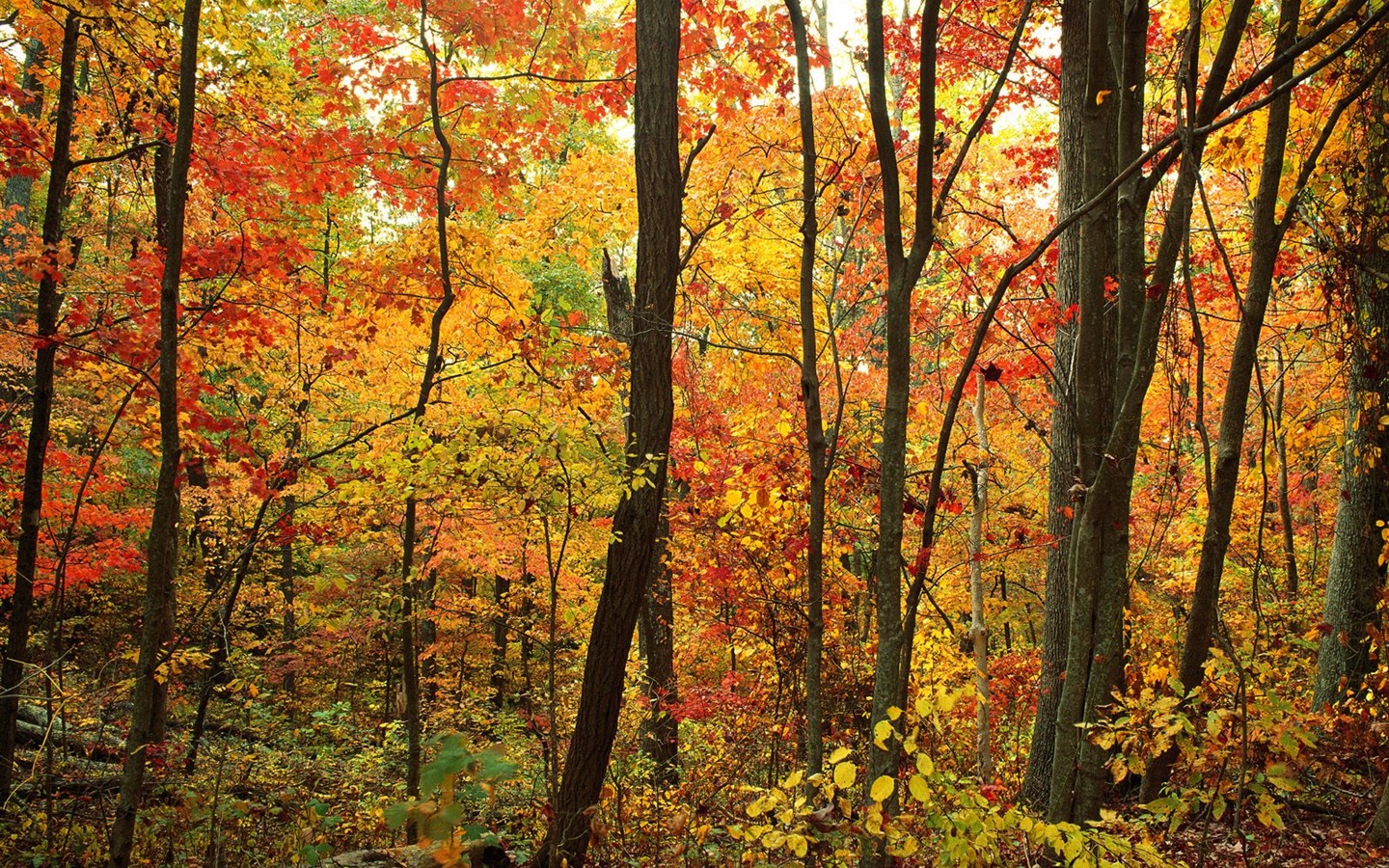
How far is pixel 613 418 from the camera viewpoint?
443 inches

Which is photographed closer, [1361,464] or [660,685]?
[1361,464]

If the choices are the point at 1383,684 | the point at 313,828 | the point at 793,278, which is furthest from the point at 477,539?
the point at 1383,684

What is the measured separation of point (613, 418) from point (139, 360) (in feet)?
20.6

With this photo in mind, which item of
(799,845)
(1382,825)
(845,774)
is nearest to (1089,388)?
(845,774)

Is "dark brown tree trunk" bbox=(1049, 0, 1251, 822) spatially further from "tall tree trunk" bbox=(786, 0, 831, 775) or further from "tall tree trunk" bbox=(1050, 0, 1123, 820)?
"tall tree trunk" bbox=(786, 0, 831, 775)

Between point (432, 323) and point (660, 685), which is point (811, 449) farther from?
point (660, 685)

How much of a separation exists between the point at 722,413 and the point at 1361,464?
689cm

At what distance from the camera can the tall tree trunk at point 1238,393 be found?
349 cm

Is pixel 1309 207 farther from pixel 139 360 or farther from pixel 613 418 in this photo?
pixel 139 360

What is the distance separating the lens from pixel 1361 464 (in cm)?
616

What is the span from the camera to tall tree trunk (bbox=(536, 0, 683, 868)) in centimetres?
496

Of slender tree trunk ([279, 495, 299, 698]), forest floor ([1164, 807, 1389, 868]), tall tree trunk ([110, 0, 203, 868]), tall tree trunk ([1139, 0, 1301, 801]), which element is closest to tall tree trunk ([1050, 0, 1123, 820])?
tall tree trunk ([1139, 0, 1301, 801])

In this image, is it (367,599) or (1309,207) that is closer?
(1309,207)

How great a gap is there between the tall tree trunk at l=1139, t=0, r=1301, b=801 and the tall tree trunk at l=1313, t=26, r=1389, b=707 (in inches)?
65.1
